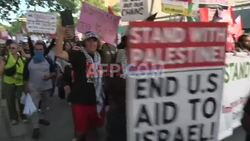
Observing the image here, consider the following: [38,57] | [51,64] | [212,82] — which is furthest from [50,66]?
[212,82]

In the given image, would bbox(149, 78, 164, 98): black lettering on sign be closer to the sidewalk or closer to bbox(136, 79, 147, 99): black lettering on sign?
bbox(136, 79, 147, 99): black lettering on sign

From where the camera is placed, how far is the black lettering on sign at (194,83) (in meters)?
3.10

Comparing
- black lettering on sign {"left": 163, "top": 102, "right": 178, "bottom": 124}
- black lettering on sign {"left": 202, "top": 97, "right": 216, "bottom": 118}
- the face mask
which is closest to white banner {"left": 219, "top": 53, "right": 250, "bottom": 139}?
the face mask

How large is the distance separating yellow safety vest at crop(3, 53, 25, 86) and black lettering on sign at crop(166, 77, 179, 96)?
6.60 metres

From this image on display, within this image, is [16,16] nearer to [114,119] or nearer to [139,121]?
[114,119]

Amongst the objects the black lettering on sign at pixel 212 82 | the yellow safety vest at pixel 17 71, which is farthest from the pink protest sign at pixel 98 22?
the black lettering on sign at pixel 212 82

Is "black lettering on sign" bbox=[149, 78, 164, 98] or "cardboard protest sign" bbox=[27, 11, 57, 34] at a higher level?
"cardboard protest sign" bbox=[27, 11, 57, 34]

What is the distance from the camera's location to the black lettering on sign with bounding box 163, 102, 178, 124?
301 cm

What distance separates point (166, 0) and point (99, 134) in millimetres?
A: 3441

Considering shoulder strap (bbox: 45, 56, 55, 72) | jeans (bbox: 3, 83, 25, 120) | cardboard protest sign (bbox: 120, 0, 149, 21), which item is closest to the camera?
cardboard protest sign (bbox: 120, 0, 149, 21)

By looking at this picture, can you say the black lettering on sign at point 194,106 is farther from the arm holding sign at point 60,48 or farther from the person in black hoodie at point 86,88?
the arm holding sign at point 60,48

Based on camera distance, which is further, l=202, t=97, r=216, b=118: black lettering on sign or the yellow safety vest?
the yellow safety vest

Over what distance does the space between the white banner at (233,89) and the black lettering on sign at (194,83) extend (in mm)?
4243

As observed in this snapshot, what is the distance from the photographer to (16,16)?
16891mm
